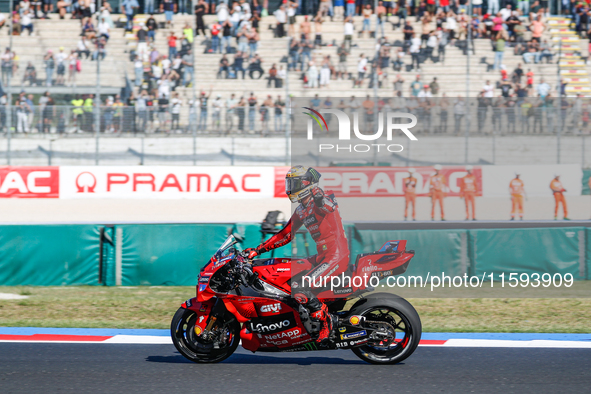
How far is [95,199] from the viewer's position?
64.7 feet

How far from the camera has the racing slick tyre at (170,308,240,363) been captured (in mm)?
5918

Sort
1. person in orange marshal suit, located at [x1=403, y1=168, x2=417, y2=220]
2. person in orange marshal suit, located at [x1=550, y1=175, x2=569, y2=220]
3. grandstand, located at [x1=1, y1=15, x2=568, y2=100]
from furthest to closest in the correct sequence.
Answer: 1. grandstand, located at [x1=1, y1=15, x2=568, y2=100]
2. person in orange marshal suit, located at [x1=403, y1=168, x2=417, y2=220]
3. person in orange marshal suit, located at [x1=550, y1=175, x2=569, y2=220]

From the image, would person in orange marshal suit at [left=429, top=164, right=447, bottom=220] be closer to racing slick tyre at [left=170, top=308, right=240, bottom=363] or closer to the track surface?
the track surface

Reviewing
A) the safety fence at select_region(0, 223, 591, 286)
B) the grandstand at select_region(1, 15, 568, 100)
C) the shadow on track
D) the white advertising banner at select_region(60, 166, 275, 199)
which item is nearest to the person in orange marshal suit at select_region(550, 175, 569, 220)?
the grandstand at select_region(1, 15, 568, 100)

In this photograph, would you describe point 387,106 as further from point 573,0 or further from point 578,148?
point 573,0

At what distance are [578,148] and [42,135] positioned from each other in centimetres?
1492

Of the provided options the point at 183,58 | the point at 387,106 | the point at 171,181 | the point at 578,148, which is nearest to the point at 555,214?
the point at 578,148

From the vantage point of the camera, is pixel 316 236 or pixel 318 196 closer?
pixel 318 196

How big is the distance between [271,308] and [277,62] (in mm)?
17673

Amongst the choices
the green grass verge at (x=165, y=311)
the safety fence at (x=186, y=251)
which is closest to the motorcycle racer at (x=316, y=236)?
the green grass verge at (x=165, y=311)

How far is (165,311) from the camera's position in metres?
8.90

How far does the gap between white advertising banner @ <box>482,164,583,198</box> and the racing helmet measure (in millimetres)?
13916

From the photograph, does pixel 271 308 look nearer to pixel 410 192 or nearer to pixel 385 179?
pixel 410 192

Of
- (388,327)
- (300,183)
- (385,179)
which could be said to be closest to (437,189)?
(385,179)
